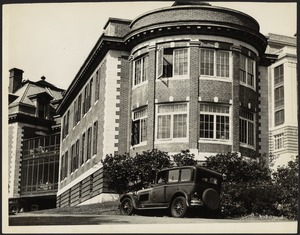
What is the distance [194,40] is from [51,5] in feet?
23.0

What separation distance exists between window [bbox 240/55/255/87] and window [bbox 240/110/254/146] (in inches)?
61.6

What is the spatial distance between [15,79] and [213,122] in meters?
9.77

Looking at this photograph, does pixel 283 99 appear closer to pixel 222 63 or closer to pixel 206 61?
pixel 222 63

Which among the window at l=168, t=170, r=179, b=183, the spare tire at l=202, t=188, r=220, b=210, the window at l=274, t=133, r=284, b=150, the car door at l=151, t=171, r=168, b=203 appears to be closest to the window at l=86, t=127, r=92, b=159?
the car door at l=151, t=171, r=168, b=203

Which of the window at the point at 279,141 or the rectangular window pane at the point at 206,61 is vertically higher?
the rectangular window pane at the point at 206,61

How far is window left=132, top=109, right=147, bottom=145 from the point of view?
107ft

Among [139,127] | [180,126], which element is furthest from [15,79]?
[180,126]

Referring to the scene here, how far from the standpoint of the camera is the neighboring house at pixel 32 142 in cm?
3516

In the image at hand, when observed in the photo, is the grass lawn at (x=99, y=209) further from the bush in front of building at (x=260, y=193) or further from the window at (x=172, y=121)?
the bush in front of building at (x=260, y=193)

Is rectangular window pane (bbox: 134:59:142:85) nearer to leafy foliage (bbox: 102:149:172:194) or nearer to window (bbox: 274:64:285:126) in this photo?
leafy foliage (bbox: 102:149:172:194)

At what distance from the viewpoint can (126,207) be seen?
28.4 m

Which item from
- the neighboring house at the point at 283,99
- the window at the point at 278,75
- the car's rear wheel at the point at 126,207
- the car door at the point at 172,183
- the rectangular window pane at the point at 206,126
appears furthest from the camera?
the window at the point at 278,75

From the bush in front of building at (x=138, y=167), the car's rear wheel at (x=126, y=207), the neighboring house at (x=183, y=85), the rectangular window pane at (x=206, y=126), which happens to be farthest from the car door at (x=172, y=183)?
the rectangular window pane at (x=206, y=126)

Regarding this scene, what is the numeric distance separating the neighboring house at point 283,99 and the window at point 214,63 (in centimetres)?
250
